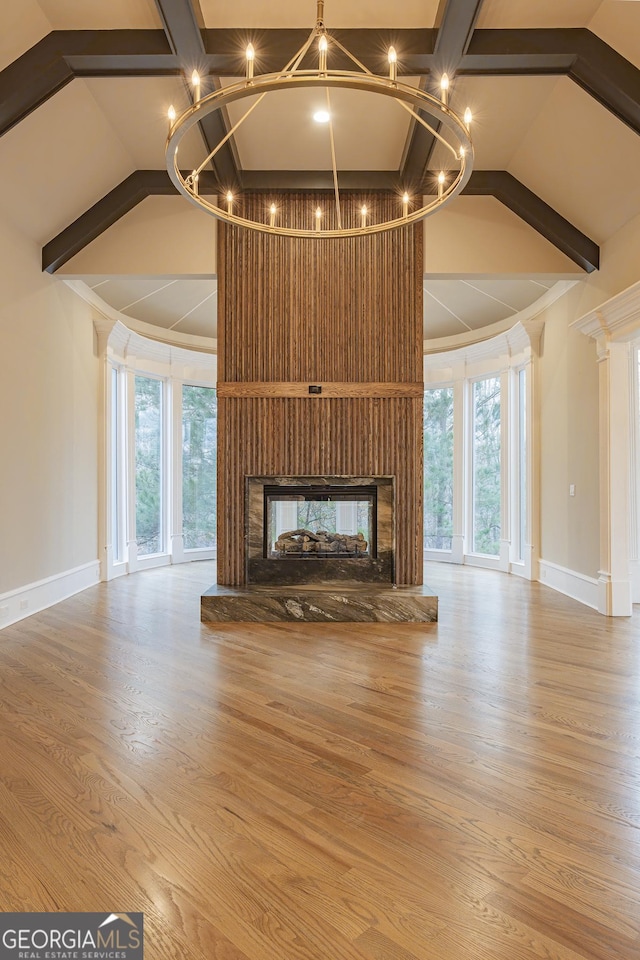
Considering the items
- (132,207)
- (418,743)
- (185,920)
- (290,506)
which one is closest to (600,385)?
(290,506)

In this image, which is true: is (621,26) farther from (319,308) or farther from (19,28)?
(19,28)

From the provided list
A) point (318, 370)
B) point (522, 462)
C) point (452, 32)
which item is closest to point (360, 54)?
point (452, 32)

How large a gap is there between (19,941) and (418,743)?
161 centimetres

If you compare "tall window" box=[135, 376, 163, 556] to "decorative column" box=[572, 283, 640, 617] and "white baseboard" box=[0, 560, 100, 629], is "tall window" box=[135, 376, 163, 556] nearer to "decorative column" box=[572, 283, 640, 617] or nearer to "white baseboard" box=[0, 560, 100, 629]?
"white baseboard" box=[0, 560, 100, 629]

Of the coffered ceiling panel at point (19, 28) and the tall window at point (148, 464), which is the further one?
the tall window at point (148, 464)

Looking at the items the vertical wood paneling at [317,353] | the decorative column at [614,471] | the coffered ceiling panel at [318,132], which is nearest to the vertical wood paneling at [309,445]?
the vertical wood paneling at [317,353]

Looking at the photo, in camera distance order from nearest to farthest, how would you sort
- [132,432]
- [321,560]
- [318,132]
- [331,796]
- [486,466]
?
[331,796] → [318,132] → [321,560] → [132,432] → [486,466]

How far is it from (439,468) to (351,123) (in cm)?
558

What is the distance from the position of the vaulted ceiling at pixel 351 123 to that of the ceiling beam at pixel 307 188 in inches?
0.5

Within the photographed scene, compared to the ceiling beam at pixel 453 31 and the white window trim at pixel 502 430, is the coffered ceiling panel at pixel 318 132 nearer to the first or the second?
the ceiling beam at pixel 453 31

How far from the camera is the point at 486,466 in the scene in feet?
27.8

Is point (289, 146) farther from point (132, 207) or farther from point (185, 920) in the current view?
point (185, 920)

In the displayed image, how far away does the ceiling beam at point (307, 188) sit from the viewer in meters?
5.16

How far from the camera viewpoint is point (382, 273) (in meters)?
5.39
